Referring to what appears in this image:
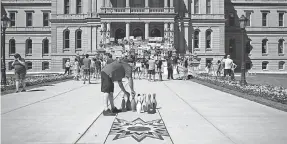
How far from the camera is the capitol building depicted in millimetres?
47406

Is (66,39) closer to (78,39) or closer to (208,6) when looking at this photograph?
(78,39)

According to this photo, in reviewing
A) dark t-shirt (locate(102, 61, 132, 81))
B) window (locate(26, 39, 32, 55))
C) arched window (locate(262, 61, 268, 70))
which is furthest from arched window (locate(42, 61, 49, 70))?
dark t-shirt (locate(102, 61, 132, 81))

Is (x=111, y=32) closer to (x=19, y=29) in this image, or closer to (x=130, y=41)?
(x=130, y=41)

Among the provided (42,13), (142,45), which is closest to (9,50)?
(42,13)

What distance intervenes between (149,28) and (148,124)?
42125 millimetres

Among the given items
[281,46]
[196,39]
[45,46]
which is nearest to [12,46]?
[45,46]

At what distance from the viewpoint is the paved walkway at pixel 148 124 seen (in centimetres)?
688

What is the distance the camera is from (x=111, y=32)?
48.7 metres

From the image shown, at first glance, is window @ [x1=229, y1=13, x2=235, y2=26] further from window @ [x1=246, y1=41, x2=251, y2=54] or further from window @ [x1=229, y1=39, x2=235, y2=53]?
window @ [x1=246, y1=41, x2=251, y2=54]

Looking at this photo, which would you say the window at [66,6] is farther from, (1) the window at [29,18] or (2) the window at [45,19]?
(1) the window at [29,18]

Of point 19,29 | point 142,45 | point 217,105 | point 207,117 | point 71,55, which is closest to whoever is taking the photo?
point 207,117

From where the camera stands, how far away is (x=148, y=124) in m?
8.34

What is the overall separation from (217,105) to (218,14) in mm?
42557

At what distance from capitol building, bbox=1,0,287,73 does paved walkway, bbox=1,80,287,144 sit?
32.1 metres
